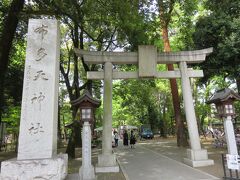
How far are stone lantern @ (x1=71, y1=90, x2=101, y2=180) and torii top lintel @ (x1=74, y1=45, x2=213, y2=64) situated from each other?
Result: 9.09 feet

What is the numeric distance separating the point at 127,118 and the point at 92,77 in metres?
44.0

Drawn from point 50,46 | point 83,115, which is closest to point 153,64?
point 83,115

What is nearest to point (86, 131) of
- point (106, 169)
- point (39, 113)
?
point (106, 169)

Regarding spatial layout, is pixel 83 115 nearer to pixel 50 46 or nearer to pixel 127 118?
pixel 50 46

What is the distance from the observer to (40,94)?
6.24 m

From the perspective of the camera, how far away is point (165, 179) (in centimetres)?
891

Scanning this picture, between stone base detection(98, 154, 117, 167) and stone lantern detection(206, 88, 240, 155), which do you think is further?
stone base detection(98, 154, 117, 167)

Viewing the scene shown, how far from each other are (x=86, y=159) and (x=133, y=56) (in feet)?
19.2

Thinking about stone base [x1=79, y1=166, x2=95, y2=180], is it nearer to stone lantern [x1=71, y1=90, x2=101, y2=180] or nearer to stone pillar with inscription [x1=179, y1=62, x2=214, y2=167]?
stone lantern [x1=71, y1=90, x2=101, y2=180]

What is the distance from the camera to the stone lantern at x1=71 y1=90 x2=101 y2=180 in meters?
9.39

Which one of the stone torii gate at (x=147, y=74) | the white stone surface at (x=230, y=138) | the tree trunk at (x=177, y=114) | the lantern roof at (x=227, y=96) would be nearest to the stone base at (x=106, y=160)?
the stone torii gate at (x=147, y=74)

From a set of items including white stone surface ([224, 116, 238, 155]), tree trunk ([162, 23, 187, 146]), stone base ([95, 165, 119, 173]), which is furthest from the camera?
tree trunk ([162, 23, 187, 146])

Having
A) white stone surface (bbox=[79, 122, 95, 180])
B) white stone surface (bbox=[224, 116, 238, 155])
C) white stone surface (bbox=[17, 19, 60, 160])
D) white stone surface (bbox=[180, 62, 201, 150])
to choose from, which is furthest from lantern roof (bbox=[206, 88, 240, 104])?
white stone surface (bbox=[17, 19, 60, 160])

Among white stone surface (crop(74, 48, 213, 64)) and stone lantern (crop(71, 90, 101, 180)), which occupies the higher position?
white stone surface (crop(74, 48, 213, 64))
